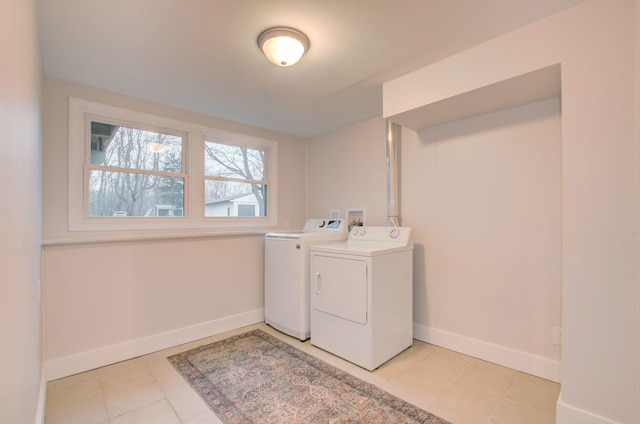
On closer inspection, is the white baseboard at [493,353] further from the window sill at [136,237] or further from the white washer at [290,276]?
the window sill at [136,237]

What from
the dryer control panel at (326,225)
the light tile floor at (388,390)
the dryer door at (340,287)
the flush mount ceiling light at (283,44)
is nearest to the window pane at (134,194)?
the light tile floor at (388,390)

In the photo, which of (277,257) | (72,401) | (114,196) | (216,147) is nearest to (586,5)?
(277,257)

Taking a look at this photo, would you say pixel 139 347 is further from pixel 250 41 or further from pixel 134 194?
pixel 250 41

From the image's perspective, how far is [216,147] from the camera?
3.23m

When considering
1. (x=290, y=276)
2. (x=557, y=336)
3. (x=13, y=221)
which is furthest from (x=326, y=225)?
(x=13, y=221)

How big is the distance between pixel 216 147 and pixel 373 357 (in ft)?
8.52

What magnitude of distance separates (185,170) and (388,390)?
2.63m

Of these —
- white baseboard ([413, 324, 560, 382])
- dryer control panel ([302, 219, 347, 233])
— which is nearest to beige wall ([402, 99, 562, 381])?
white baseboard ([413, 324, 560, 382])

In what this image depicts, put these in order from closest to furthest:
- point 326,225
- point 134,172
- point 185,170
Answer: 1. point 134,172
2. point 185,170
3. point 326,225

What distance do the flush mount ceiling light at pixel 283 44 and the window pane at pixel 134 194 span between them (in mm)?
1708

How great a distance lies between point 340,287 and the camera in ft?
7.70

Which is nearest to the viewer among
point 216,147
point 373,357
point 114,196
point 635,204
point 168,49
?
point 635,204

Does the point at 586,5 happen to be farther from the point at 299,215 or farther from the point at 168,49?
the point at 299,215

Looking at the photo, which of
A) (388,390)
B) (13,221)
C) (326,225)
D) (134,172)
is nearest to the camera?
(13,221)
